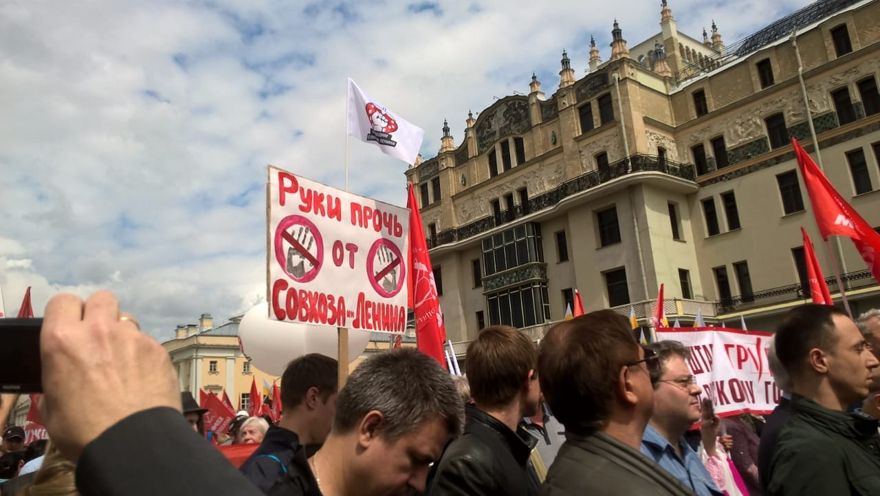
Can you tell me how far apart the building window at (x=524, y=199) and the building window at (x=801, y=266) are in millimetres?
11617

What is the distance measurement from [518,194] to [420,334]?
2448 cm

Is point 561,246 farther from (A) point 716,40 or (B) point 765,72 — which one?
(A) point 716,40

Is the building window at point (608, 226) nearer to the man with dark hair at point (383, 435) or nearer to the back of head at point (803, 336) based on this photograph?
the back of head at point (803, 336)

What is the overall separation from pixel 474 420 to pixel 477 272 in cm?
2959

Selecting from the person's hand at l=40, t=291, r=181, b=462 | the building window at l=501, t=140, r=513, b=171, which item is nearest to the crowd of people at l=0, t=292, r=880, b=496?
the person's hand at l=40, t=291, r=181, b=462

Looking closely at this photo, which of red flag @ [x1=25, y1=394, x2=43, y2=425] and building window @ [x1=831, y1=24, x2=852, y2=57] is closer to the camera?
red flag @ [x1=25, y1=394, x2=43, y2=425]

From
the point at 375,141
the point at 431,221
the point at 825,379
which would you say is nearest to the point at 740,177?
the point at 431,221

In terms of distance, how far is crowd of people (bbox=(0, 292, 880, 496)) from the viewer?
0.81 meters

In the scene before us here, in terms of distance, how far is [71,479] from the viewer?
2191 mm

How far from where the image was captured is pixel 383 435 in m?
2.24

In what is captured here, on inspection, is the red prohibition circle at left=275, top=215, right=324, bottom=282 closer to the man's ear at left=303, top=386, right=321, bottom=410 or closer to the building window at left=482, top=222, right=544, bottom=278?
the man's ear at left=303, top=386, right=321, bottom=410

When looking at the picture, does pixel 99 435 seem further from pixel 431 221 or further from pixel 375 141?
pixel 431 221

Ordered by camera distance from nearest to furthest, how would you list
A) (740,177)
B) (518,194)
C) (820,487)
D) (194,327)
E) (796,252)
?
(820,487), (796,252), (740,177), (518,194), (194,327)

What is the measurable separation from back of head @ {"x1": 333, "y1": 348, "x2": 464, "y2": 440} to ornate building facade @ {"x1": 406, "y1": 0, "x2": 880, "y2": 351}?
23115 millimetres
